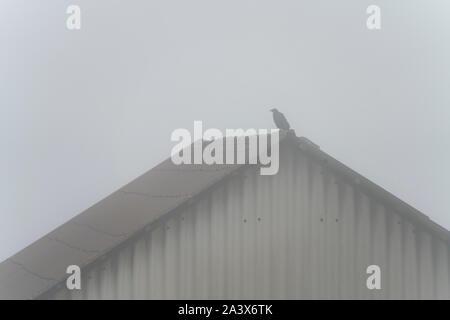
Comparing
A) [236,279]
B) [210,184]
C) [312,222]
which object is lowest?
[236,279]

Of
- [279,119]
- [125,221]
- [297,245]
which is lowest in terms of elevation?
[297,245]

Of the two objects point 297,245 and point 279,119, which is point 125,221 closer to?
point 297,245

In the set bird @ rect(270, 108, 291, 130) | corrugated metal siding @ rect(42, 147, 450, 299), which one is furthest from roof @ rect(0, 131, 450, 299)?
bird @ rect(270, 108, 291, 130)

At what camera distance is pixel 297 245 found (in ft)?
15.2

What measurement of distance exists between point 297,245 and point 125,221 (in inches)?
61.6

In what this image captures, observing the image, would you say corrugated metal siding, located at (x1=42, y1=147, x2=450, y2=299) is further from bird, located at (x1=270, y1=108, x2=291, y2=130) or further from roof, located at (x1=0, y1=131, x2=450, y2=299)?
bird, located at (x1=270, y1=108, x2=291, y2=130)

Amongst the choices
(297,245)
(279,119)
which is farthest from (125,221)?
(279,119)

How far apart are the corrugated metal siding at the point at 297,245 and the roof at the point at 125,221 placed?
96 millimetres

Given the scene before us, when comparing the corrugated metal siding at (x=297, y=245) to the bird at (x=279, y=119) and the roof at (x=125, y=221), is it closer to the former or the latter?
the roof at (x=125, y=221)

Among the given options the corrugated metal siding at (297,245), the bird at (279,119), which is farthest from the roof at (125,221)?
the bird at (279,119)
